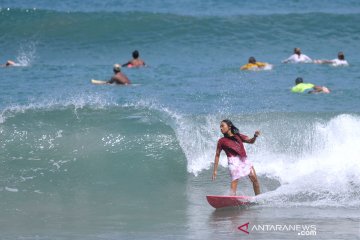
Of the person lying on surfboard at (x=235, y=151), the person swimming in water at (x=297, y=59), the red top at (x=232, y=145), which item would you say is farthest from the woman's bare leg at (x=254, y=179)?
the person swimming in water at (x=297, y=59)

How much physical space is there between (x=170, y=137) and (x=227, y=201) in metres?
3.70

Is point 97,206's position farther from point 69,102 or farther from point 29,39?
point 29,39

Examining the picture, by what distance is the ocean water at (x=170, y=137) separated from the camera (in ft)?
33.9

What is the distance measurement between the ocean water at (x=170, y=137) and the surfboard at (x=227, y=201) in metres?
0.12

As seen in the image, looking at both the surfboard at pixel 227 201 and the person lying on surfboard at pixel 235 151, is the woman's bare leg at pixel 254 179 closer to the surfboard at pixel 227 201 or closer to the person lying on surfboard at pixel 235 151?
the person lying on surfboard at pixel 235 151

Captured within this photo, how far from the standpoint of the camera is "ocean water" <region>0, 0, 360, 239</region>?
407 inches

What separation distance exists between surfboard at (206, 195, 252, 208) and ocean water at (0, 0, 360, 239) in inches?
4.8

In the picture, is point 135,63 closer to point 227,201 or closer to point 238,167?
point 238,167

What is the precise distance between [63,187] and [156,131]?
2833mm

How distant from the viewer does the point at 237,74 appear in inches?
875

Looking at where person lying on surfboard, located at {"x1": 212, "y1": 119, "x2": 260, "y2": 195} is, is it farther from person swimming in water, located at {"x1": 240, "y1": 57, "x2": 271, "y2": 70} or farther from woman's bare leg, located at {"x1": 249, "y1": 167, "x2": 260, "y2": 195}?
person swimming in water, located at {"x1": 240, "y1": 57, "x2": 271, "y2": 70}

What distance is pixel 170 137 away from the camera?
14.4 m

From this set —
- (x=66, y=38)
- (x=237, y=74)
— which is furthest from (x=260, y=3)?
(x=237, y=74)

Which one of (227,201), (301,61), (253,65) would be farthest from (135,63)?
(227,201)
